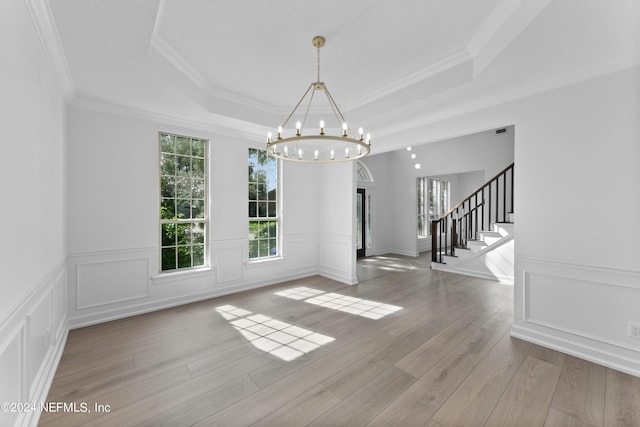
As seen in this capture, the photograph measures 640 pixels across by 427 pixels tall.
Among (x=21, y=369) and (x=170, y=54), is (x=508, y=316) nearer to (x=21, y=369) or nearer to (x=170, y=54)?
(x=21, y=369)

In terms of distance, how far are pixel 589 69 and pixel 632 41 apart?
0.33 meters

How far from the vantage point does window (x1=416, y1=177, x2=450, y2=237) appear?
27.9 ft

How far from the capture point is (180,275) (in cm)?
398

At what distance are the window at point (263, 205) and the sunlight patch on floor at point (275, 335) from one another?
60.3 inches

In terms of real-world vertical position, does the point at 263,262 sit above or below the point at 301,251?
below

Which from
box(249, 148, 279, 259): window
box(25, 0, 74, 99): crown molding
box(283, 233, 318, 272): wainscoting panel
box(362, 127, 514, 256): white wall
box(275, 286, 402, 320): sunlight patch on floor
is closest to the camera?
box(25, 0, 74, 99): crown molding

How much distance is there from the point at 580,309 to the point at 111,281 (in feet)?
17.3

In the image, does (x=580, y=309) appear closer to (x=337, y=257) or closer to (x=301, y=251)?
(x=337, y=257)

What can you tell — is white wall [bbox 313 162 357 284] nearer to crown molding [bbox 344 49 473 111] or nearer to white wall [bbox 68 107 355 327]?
white wall [bbox 68 107 355 327]

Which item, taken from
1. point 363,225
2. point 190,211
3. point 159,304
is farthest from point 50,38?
point 363,225

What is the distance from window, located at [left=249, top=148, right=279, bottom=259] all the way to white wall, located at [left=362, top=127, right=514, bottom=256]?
12.5 ft

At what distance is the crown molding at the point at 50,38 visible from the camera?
5.63 feet

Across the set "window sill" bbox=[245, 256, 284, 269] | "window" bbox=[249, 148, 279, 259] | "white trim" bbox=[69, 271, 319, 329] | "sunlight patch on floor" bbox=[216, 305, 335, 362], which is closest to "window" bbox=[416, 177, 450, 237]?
"window" bbox=[249, 148, 279, 259]

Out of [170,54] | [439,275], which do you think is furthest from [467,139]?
[170,54]
